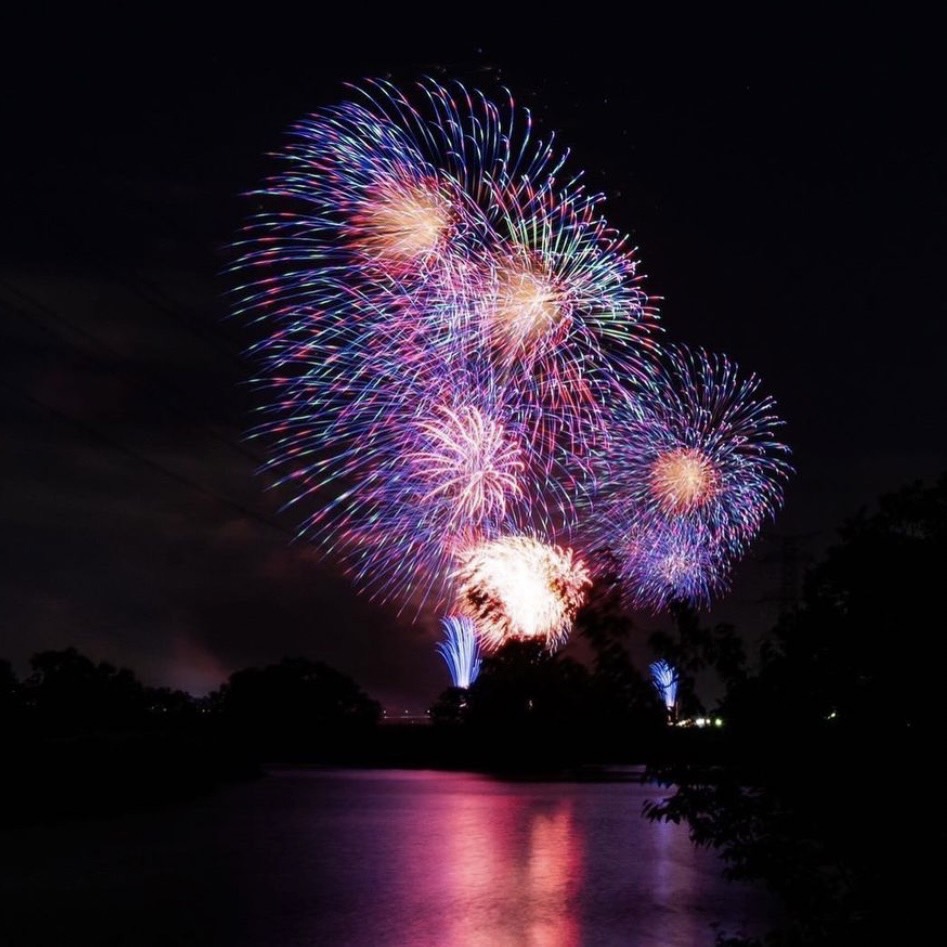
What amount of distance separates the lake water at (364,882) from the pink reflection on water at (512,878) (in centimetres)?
4

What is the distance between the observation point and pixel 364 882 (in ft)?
52.9

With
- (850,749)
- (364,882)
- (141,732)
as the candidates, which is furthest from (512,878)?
(141,732)

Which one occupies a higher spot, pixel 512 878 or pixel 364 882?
pixel 512 878

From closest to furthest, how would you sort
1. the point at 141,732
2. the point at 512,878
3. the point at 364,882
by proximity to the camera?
the point at 364,882 → the point at 512,878 → the point at 141,732

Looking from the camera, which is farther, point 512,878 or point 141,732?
point 141,732

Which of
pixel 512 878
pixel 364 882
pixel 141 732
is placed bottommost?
pixel 364 882

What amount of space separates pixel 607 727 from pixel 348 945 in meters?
5.85

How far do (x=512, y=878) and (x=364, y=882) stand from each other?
6.24ft

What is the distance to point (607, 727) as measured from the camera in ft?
21.9

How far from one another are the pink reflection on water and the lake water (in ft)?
0.12

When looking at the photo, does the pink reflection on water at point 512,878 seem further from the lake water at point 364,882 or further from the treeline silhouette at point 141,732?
the treeline silhouette at point 141,732

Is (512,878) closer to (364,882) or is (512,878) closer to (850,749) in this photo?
(364,882)

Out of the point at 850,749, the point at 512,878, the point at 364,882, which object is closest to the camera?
the point at 850,749

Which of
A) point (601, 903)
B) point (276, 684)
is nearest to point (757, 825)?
point (601, 903)
